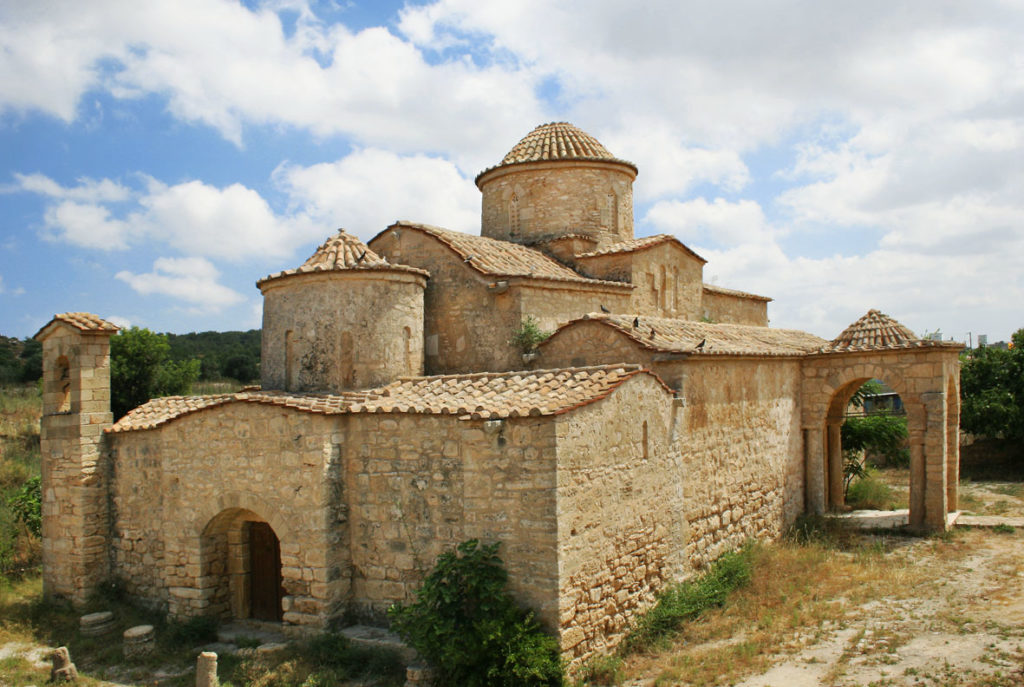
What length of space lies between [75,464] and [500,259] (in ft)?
25.1

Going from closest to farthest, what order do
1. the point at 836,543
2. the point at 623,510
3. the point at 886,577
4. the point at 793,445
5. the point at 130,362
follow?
1. the point at 623,510
2. the point at 886,577
3. the point at 836,543
4. the point at 793,445
5. the point at 130,362

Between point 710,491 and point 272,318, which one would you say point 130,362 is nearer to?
point 272,318

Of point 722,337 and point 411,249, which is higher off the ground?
point 411,249

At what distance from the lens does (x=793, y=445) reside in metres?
14.3

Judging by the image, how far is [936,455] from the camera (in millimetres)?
13336

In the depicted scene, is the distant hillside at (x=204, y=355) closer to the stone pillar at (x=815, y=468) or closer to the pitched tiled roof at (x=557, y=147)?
the pitched tiled roof at (x=557, y=147)

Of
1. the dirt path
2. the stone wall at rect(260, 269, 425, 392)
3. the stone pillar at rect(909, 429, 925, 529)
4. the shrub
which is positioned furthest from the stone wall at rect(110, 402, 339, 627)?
the stone pillar at rect(909, 429, 925, 529)

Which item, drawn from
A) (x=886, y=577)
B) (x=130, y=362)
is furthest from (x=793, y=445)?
(x=130, y=362)

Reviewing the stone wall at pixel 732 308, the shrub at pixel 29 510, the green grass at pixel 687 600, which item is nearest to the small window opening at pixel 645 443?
the green grass at pixel 687 600

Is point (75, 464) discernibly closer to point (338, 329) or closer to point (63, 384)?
point (63, 384)

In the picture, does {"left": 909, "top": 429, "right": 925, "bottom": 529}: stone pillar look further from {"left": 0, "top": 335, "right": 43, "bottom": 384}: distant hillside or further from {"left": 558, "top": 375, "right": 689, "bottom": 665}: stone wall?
{"left": 0, "top": 335, "right": 43, "bottom": 384}: distant hillside

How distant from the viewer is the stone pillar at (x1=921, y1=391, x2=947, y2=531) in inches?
523

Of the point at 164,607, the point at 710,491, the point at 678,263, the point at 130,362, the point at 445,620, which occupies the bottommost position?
the point at 164,607

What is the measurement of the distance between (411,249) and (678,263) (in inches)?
224
